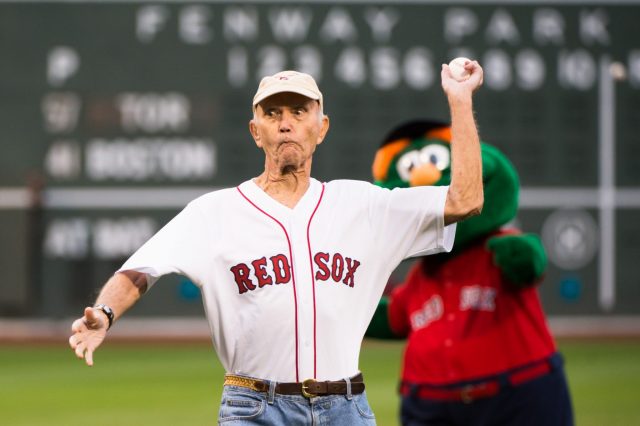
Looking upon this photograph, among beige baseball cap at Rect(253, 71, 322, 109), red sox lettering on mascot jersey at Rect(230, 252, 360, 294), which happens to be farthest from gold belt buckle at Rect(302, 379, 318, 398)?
beige baseball cap at Rect(253, 71, 322, 109)

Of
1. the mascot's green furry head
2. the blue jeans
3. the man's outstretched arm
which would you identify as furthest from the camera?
the mascot's green furry head

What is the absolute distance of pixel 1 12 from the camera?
11.9 meters

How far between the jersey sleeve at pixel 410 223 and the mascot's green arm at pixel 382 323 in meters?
1.40

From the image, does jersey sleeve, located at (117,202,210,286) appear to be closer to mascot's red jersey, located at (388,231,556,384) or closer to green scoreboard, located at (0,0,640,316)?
mascot's red jersey, located at (388,231,556,384)

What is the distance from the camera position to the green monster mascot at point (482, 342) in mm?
3854

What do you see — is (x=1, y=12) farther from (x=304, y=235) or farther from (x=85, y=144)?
(x=304, y=235)

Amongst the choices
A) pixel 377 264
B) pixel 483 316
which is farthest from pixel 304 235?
pixel 483 316

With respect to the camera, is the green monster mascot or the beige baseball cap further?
the green monster mascot

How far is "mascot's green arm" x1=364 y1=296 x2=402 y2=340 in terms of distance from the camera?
14.2 feet

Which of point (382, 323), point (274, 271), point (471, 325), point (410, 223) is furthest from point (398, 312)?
point (274, 271)

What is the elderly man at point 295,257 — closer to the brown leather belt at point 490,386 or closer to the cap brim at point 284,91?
the cap brim at point 284,91

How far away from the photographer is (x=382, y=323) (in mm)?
4359

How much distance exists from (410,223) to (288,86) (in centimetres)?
45

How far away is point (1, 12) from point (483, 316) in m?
9.14
